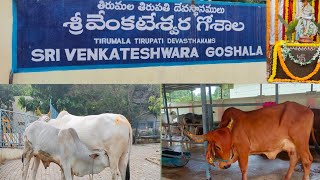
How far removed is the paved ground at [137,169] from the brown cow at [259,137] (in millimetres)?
502

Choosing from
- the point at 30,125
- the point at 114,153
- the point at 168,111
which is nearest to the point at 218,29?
the point at 168,111

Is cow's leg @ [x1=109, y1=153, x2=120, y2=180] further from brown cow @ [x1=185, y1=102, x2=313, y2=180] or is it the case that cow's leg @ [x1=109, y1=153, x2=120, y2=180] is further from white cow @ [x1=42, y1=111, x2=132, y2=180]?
brown cow @ [x1=185, y1=102, x2=313, y2=180]

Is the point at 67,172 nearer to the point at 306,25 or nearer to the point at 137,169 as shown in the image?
the point at 137,169

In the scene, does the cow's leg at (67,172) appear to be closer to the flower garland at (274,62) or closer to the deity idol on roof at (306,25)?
the flower garland at (274,62)

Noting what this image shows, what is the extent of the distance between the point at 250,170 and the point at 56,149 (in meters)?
2.24

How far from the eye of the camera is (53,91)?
4.63 metres

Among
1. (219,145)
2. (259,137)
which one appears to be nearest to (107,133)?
(219,145)

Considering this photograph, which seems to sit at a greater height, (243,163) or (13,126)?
(13,126)

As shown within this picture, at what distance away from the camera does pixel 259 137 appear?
4.88 metres

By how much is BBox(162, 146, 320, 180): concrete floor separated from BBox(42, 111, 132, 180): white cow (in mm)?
553

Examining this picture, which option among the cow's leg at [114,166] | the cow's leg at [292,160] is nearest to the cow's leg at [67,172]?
the cow's leg at [114,166]

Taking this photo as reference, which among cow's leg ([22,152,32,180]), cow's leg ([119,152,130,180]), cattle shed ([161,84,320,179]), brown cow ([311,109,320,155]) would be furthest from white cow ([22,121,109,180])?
brown cow ([311,109,320,155])

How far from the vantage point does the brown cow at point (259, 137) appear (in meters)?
4.86

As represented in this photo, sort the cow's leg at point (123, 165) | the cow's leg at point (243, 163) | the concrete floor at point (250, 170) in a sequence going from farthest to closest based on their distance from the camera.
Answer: the concrete floor at point (250, 170) → the cow's leg at point (243, 163) → the cow's leg at point (123, 165)
